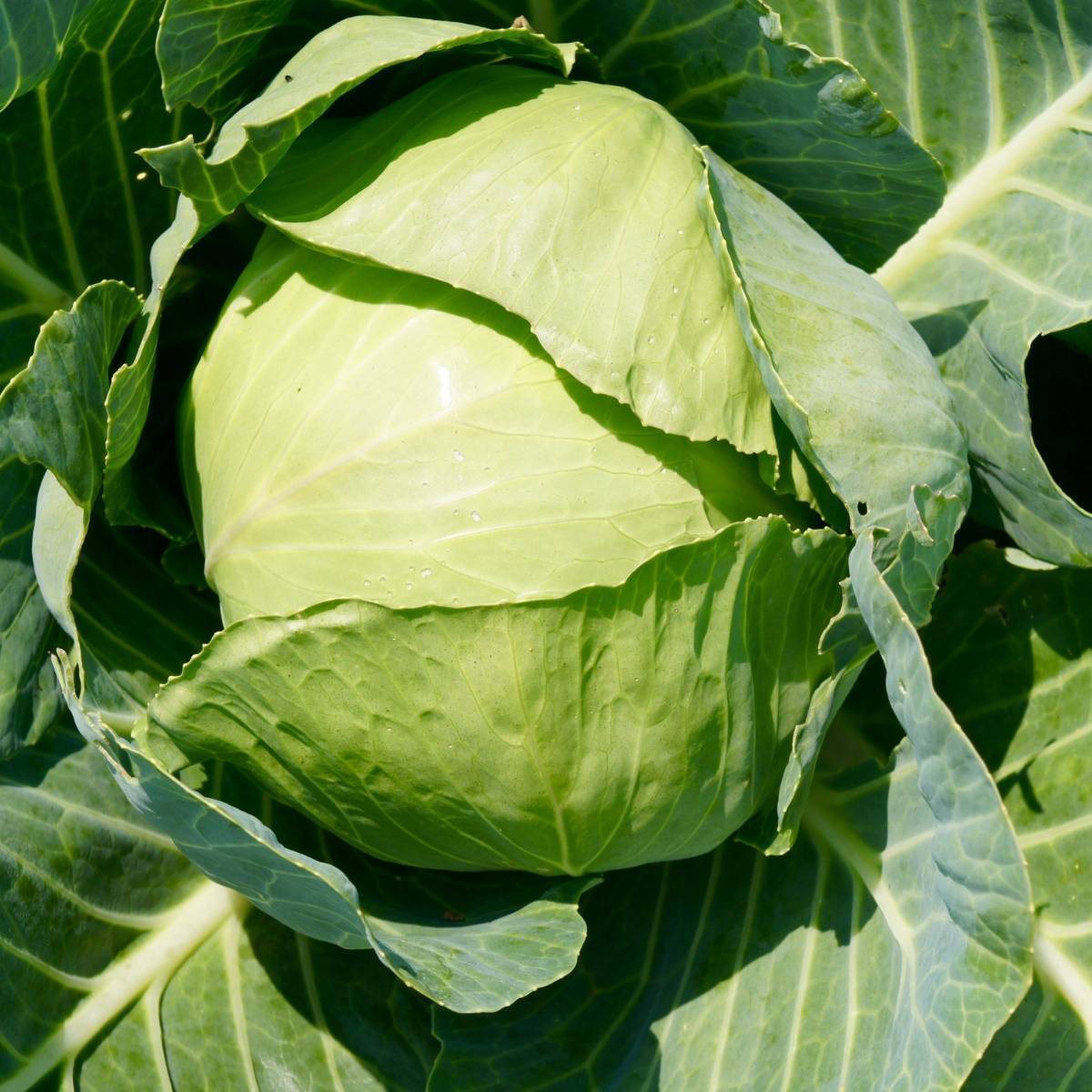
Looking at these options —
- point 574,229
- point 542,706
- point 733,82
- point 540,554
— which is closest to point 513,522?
point 540,554

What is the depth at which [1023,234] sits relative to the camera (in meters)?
2.39

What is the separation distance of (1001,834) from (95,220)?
184 cm

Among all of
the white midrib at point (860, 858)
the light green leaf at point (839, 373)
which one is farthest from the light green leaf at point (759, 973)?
the light green leaf at point (839, 373)

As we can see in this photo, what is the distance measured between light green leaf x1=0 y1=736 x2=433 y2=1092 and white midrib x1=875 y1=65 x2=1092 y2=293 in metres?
1.65

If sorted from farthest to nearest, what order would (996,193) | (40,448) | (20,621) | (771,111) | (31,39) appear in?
(996,193) → (20,621) → (771,111) → (31,39) → (40,448)

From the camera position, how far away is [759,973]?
2078 millimetres

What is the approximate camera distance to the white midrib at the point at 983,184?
2377 mm

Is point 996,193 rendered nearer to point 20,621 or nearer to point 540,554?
point 540,554

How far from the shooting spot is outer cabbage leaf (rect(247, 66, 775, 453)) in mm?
1747

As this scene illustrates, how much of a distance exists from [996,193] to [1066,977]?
140 cm

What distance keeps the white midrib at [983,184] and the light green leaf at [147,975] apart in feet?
5.42

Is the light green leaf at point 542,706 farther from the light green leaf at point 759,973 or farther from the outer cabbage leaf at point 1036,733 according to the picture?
the outer cabbage leaf at point 1036,733

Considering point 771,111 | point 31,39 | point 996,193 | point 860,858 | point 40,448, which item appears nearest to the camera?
point 40,448

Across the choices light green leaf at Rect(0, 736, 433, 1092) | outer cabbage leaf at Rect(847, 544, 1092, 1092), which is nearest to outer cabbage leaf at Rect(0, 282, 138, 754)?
light green leaf at Rect(0, 736, 433, 1092)
